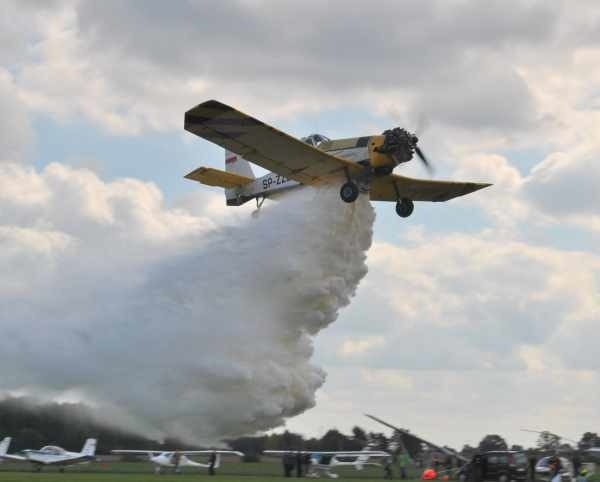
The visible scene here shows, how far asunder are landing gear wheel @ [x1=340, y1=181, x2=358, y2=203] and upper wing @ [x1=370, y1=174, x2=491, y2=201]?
2486mm

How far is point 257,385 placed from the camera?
127 feet

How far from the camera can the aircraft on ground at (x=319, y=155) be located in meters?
33.0

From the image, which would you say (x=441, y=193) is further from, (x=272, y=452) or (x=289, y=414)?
(x=272, y=452)

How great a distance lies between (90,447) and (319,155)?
2069cm

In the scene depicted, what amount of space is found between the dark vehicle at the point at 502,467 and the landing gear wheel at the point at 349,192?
9.97m

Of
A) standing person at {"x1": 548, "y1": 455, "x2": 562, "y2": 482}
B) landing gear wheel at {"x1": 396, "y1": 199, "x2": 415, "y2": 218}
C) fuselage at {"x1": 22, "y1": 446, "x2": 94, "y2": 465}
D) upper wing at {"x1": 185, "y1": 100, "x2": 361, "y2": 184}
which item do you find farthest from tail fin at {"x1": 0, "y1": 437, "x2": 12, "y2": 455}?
standing person at {"x1": 548, "y1": 455, "x2": 562, "y2": 482}

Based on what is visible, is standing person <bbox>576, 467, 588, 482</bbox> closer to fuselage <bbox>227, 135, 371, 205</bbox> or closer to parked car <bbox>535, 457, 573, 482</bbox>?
parked car <bbox>535, 457, 573, 482</bbox>

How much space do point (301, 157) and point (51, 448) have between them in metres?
21.3

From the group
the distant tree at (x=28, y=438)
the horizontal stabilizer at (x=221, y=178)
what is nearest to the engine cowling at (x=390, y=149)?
the horizontal stabilizer at (x=221, y=178)

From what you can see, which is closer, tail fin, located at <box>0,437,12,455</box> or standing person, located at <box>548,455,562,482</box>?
standing person, located at <box>548,455,562,482</box>

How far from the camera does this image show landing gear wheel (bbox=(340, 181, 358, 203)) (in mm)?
34531

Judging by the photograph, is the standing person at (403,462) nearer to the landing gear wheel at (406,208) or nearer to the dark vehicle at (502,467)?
the dark vehicle at (502,467)

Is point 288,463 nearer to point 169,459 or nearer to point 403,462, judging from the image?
point 403,462

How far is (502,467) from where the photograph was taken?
1303 inches
